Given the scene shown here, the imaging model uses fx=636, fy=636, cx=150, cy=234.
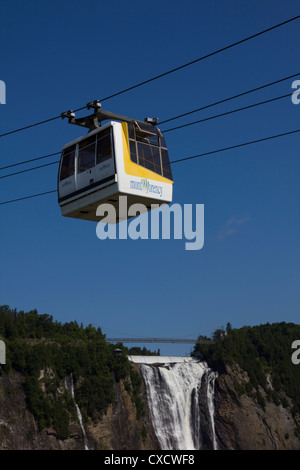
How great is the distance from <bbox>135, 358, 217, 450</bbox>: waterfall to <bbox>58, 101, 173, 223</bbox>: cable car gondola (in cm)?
5169

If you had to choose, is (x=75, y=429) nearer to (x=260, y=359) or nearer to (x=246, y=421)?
(x=246, y=421)

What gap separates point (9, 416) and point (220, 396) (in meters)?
32.2

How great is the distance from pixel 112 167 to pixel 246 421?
64.8m

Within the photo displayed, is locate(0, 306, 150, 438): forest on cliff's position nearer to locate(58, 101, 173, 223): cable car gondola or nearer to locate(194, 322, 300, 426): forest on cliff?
locate(194, 322, 300, 426): forest on cliff

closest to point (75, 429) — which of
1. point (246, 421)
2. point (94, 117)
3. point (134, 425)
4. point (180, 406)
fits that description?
point (134, 425)

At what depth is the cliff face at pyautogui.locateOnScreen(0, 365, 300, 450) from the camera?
6544 centimetres

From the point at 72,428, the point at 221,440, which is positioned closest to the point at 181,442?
the point at 221,440

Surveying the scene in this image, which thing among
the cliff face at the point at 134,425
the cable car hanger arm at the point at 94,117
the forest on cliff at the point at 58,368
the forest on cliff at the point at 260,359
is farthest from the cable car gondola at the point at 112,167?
the forest on cliff at the point at 260,359

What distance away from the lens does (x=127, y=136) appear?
3016 centimetres

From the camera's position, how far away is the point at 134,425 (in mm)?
74688

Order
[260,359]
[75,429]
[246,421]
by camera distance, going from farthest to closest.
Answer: [260,359] < [246,421] < [75,429]

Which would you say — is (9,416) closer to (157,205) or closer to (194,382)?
(194,382)

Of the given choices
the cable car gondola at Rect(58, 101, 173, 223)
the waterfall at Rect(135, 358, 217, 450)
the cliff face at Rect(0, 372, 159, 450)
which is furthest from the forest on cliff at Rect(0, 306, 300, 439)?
the cable car gondola at Rect(58, 101, 173, 223)
